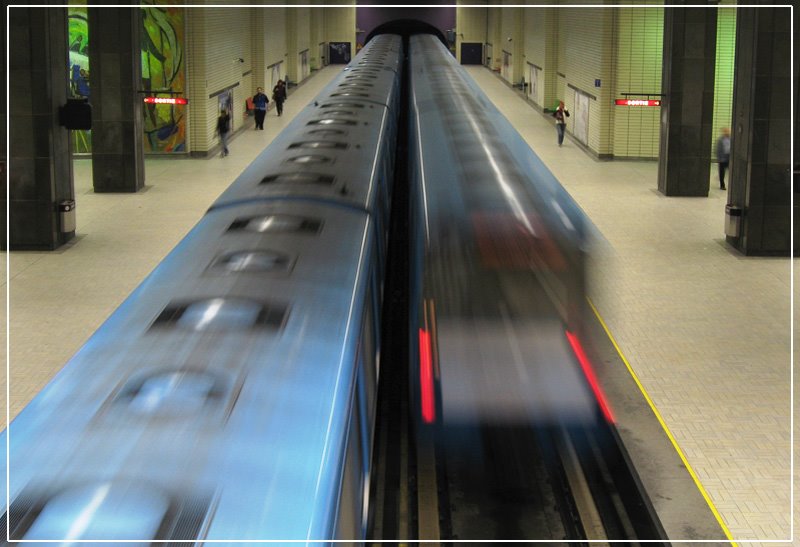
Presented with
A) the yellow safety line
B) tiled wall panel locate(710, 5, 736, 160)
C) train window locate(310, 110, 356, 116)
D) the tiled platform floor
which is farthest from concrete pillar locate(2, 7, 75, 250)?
tiled wall panel locate(710, 5, 736, 160)

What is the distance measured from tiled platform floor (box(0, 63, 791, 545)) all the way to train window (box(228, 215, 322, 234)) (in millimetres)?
2189

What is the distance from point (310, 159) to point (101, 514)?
6.24 metres

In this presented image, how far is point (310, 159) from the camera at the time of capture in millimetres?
9297

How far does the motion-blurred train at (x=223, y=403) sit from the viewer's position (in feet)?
11.3

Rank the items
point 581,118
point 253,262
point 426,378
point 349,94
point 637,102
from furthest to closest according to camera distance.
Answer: point 581,118
point 637,102
point 349,94
point 426,378
point 253,262

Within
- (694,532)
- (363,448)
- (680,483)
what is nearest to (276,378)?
(363,448)

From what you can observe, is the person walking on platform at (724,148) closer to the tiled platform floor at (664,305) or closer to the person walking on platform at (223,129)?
the tiled platform floor at (664,305)

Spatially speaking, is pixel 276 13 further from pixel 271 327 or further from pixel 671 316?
pixel 271 327

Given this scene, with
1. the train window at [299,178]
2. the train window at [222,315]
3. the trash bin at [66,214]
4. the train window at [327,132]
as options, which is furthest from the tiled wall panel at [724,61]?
the train window at [222,315]

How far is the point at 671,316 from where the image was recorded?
508 inches

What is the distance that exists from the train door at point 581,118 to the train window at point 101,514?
25.7 meters

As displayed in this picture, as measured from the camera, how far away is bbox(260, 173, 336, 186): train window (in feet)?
27.5

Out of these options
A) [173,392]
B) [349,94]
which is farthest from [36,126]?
[173,392]

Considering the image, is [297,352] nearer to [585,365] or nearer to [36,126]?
[585,365]
